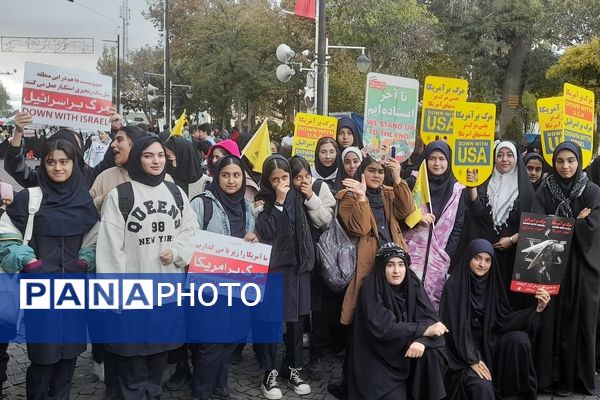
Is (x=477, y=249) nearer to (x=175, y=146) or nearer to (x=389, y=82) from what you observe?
(x=389, y=82)

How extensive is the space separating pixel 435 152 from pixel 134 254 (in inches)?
98.3

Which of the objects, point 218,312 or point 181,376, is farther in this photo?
point 181,376

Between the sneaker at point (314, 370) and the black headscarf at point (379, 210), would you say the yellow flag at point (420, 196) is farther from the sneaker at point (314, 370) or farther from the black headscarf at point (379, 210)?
the sneaker at point (314, 370)

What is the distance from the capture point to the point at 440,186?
4434mm

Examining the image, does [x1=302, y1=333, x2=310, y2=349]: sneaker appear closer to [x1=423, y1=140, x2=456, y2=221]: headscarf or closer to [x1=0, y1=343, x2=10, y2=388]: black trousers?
[x1=423, y1=140, x2=456, y2=221]: headscarf

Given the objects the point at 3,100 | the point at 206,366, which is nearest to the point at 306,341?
the point at 206,366

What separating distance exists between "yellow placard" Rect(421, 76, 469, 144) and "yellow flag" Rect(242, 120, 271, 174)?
1518 millimetres

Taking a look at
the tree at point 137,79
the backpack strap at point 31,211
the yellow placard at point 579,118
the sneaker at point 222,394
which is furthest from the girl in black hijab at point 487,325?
the tree at point 137,79

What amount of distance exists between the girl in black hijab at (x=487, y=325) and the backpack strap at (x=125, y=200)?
2276 millimetres

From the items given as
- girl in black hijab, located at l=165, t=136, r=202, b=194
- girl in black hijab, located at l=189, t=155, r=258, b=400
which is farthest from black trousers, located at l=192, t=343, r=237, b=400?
girl in black hijab, located at l=165, t=136, r=202, b=194

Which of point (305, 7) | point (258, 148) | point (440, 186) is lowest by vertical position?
point (440, 186)

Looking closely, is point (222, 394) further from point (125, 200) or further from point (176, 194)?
point (125, 200)

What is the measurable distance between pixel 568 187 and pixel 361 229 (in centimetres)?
161

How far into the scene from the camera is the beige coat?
390 cm
